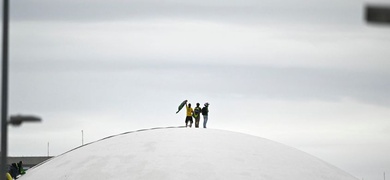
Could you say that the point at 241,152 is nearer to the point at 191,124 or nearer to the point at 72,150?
the point at 191,124

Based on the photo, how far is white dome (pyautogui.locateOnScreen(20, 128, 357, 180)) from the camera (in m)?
35.7

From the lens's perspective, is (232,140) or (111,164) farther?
(232,140)

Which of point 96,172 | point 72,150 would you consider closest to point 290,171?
point 96,172

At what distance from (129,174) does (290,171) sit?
22.3 feet

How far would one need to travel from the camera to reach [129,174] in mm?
35500

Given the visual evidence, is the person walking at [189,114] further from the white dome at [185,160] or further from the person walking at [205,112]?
the white dome at [185,160]

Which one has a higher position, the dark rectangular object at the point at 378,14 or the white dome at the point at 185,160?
the dark rectangular object at the point at 378,14

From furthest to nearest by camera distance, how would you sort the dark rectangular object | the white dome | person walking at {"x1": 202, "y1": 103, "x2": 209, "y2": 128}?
1. person walking at {"x1": 202, "y1": 103, "x2": 209, "y2": 128}
2. the white dome
3. the dark rectangular object

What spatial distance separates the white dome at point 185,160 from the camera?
117 ft

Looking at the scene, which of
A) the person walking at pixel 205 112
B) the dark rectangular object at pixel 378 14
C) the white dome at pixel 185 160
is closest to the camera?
the dark rectangular object at pixel 378 14

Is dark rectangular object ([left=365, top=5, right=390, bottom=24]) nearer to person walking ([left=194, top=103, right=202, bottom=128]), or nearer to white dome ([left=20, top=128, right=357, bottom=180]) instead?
white dome ([left=20, top=128, right=357, bottom=180])

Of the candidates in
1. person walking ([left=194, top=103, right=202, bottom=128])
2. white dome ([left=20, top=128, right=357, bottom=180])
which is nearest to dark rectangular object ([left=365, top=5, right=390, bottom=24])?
white dome ([left=20, top=128, right=357, bottom=180])

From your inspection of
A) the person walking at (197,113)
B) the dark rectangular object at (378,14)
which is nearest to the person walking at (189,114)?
the person walking at (197,113)

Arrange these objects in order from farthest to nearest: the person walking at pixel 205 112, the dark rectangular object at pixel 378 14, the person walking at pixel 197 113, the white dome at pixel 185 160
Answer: the person walking at pixel 197 113 < the person walking at pixel 205 112 < the white dome at pixel 185 160 < the dark rectangular object at pixel 378 14
